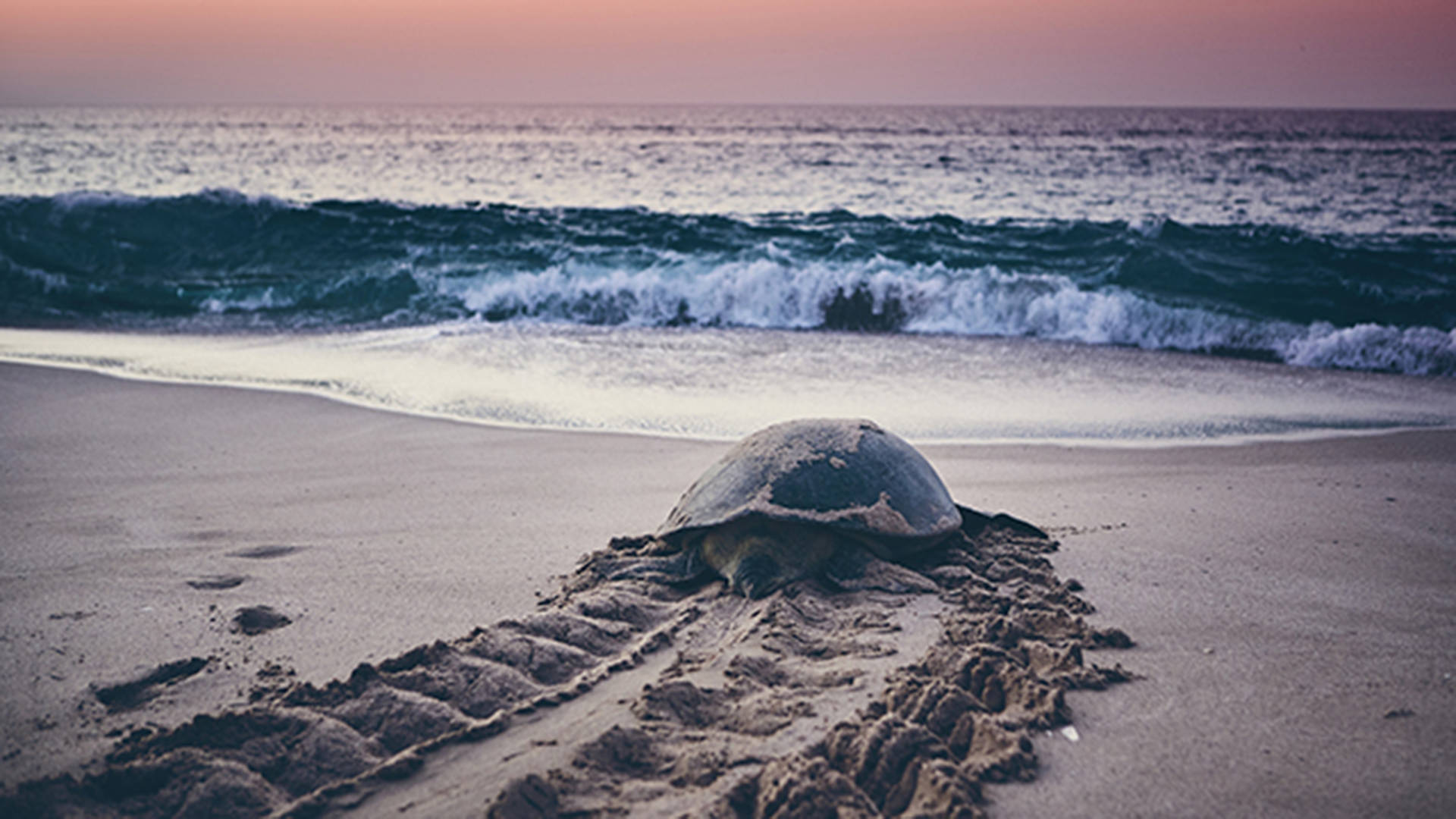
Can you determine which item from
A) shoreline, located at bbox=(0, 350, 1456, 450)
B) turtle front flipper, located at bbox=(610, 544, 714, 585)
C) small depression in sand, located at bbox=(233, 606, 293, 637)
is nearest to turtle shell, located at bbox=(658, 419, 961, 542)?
turtle front flipper, located at bbox=(610, 544, 714, 585)

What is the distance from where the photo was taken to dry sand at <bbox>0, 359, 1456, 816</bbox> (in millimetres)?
2088

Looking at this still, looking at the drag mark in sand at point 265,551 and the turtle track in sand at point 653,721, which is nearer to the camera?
the turtle track in sand at point 653,721

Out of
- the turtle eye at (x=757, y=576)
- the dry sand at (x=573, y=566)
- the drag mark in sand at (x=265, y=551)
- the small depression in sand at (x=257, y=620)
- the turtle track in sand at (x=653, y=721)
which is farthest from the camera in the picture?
the drag mark in sand at (x=265, y=551)

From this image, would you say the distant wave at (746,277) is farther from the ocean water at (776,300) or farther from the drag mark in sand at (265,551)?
the drag mark in sand at (265,551)

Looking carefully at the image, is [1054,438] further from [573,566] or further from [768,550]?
[573,566]

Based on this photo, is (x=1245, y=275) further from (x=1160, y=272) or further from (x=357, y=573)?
(x=357, y=573)

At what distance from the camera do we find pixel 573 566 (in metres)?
3.39

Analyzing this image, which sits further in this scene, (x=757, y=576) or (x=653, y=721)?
(x=757, y=576)

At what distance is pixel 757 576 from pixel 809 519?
0.28 meters

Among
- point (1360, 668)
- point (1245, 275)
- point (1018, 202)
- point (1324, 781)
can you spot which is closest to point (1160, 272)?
point (1245, 275)

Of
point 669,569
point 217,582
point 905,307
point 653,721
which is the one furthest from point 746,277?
point 653,721

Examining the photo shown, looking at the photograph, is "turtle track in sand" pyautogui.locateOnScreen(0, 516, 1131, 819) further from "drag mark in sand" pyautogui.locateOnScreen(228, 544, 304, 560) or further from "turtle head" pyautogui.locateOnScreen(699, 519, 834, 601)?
"drag mark in sand" pyautogui.locateOnScreen(228, 544, 304, 560)

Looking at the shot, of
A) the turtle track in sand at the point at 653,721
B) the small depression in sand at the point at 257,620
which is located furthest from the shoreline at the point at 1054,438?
the small depression in sand at the point at 257,620

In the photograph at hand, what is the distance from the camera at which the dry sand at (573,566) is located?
2.09 m
